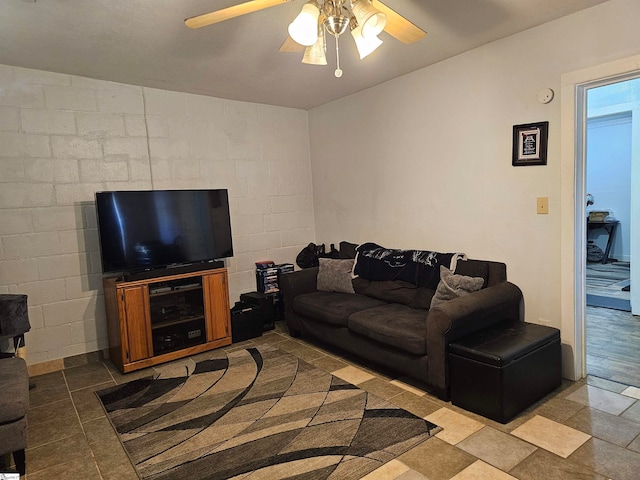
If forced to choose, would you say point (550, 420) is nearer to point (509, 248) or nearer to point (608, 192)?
point (509, 248)

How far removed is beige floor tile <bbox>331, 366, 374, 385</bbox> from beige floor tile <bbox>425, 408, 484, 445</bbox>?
67 centimetres

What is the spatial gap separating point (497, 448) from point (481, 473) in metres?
0.25

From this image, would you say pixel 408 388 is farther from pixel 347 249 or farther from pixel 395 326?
pixel 347 249

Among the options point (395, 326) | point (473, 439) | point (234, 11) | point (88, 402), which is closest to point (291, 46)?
point (234, 11)

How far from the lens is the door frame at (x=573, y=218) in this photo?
8.97 feet

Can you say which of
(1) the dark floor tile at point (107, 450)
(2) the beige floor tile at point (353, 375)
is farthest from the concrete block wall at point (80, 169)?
(2) the beige floor tile at point (353, 375)

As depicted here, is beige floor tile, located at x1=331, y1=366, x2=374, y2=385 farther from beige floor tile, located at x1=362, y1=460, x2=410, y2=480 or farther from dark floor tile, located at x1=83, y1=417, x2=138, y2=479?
dark floor tile, located at x1=83, y1=417, x2=138, y2=479

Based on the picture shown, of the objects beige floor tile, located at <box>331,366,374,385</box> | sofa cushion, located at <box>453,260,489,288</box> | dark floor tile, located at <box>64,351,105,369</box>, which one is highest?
sofa cushion, located at <box>453,260,489,288</box>

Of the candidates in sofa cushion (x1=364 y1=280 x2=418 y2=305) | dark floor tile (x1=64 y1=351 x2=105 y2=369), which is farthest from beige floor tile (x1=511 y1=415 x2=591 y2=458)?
dark floor tile (x1=64 y1=351 x2=105 y2=369)

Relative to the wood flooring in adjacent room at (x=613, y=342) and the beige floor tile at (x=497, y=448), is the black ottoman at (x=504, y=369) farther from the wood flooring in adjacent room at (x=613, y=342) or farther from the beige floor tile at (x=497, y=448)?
the wood flooring in adjacent room at (x=613, y=342)

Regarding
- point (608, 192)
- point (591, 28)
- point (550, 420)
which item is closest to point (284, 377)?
point (550, 420)

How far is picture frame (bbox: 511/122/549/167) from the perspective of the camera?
9.53 feet

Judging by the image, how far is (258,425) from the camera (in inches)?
99.0

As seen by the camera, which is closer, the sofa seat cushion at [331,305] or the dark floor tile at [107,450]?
the dark floor tile at [107,450]
